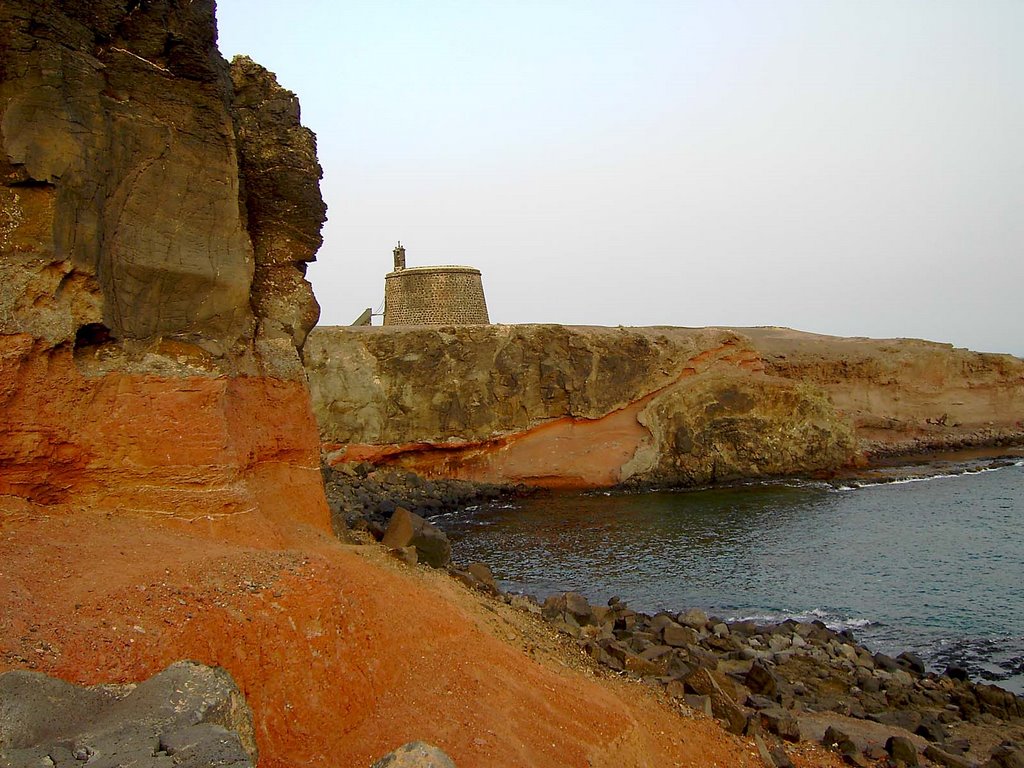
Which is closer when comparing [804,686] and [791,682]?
[804,686]

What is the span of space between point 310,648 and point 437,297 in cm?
3150

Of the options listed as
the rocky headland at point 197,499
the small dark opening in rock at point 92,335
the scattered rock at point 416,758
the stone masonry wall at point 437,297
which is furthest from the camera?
the stone masonry wall at point 437,297

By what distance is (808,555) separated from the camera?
62.0ft

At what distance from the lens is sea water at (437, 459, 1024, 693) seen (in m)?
14.3

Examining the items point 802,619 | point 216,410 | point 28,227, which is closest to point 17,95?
point 28,227

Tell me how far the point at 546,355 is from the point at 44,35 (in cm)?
2482

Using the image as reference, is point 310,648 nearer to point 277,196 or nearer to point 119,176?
point 119,176

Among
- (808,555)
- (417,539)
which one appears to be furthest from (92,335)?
(808,555)

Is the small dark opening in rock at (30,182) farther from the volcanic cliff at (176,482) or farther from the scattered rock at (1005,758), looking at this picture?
the scattered rock at (1005,758)

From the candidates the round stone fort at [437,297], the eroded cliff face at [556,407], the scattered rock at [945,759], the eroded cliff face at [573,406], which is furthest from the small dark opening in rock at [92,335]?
the round stone fort at [437,297]

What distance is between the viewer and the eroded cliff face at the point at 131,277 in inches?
238

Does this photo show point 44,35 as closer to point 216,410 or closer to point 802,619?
point 216,410

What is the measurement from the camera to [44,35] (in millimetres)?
6281

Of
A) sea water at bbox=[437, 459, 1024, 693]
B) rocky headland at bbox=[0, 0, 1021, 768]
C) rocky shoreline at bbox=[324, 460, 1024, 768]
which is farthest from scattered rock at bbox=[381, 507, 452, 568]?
sea water at bbox=[437, 459, 1024, 693]
